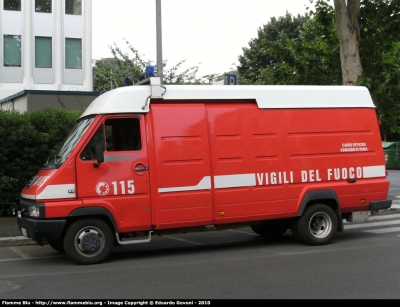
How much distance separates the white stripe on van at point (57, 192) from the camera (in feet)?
27.6

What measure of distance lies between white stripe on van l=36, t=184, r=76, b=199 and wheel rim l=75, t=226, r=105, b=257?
589 mm

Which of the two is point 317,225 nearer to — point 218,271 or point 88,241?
point 218,271

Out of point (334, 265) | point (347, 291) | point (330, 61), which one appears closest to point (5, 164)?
point (334, 265)

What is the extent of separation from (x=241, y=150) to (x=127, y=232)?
7.67 feet

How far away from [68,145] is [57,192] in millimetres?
885

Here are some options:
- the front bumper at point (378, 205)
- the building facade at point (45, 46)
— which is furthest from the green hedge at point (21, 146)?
the building facade at point (45, 46)

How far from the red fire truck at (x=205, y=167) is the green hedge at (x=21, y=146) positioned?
13.8ft

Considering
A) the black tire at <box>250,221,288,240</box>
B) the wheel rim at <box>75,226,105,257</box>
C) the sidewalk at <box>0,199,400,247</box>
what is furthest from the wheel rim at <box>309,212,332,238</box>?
the sidewalk at <box>0,199,400,247</box>

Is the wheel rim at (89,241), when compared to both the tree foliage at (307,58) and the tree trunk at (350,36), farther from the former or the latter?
the tree foliage at (307,58)

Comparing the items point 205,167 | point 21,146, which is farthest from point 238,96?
point 21,146

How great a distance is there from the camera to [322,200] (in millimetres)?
10234

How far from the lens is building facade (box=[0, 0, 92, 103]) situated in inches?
1400

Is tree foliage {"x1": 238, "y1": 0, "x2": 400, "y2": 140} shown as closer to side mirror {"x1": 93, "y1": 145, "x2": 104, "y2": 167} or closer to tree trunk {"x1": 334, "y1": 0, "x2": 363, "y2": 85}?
tree trunk {"x1": 334, "y1": 0, "x2": 363, "y2": 85}

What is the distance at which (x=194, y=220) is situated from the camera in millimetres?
9164
